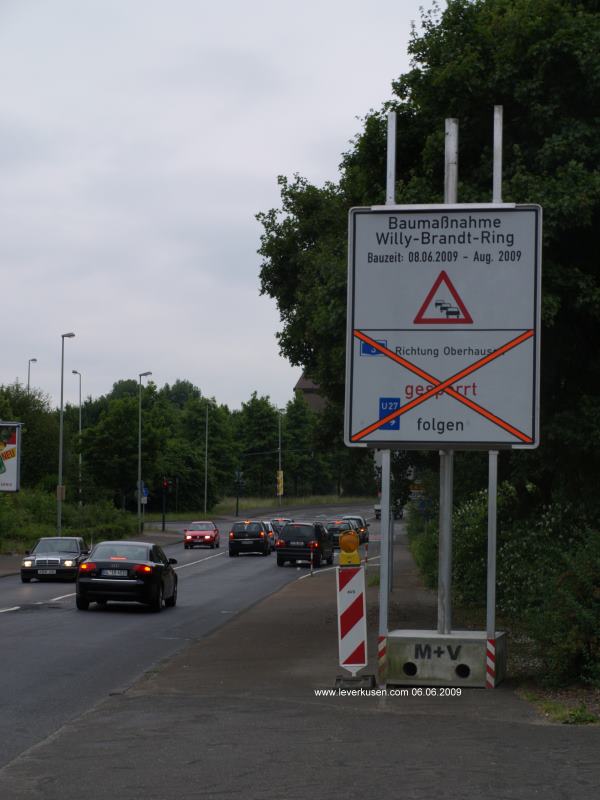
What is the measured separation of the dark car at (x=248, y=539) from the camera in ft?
192

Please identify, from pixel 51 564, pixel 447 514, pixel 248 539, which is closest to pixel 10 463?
pixel 248 539

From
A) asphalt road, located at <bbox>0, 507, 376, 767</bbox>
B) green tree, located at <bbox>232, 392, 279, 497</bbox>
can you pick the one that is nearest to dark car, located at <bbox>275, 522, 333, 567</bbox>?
asphalt road, located at <bbox>0, 507, 376, 767</bbox>

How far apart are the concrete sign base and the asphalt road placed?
110 inches

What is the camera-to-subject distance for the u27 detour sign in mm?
12867

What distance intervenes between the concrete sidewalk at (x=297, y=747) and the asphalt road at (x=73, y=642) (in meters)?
0.47

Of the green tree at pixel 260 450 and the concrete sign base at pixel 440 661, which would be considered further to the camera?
the green tree at pixel 260 450

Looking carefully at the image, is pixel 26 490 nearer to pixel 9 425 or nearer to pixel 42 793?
pixel 9 425

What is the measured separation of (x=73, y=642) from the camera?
18500mm

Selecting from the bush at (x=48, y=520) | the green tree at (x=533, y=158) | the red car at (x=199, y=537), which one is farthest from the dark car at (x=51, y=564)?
the red car at (x=199, y=537)

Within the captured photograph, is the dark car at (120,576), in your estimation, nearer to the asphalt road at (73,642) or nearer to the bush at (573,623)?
the asphalt road at (73,642)

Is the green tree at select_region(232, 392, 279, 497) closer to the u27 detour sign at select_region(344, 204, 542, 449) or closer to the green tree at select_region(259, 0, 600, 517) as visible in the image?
A: the green tree at select_region(259, 0, 600, 517)

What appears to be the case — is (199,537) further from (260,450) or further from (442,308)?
(260,450)

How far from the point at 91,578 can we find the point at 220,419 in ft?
334

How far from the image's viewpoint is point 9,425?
185 ft
